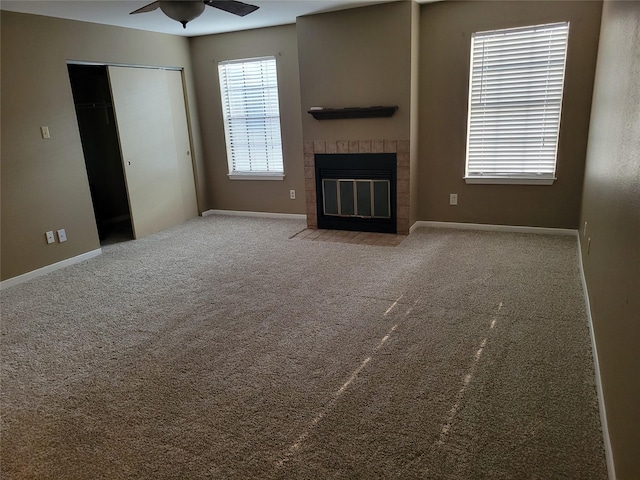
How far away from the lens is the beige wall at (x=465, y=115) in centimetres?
410

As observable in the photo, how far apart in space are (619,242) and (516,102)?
9.82ft

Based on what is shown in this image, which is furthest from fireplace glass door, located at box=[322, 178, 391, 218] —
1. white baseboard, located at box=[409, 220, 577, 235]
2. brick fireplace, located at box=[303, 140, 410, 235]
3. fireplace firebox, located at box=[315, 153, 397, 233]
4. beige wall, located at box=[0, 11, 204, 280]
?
beige wall, located at box=[0, 11, 204, 280]

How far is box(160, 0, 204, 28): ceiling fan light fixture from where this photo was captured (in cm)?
295

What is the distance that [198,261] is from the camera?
4.32 m

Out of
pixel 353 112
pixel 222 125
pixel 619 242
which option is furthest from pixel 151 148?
pixel 619 242

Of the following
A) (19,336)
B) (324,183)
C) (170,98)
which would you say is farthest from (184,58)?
(19,336)

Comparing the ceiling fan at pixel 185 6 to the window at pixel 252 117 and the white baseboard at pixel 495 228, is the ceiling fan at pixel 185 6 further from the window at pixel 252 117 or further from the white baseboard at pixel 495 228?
the white baseboard at pixel 495 228

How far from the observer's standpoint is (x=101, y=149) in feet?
19.5

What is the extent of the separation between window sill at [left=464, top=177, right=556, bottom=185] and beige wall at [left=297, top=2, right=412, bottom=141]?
3.05 feet

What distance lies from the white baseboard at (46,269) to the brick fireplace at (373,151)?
2.51m

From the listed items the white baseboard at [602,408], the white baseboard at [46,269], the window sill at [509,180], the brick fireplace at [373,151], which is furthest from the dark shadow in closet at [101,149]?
the white baseboard at [602,408]

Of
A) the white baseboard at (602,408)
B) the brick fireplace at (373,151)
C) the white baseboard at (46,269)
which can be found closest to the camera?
the white baseboard at (602,408)

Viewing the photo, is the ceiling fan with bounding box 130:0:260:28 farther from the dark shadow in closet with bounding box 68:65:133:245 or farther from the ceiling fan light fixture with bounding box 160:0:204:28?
the dark shadow in closet with bounding box 68:65:133:245

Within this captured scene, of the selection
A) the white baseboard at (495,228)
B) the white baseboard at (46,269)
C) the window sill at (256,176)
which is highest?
the window sill at (256,176)
